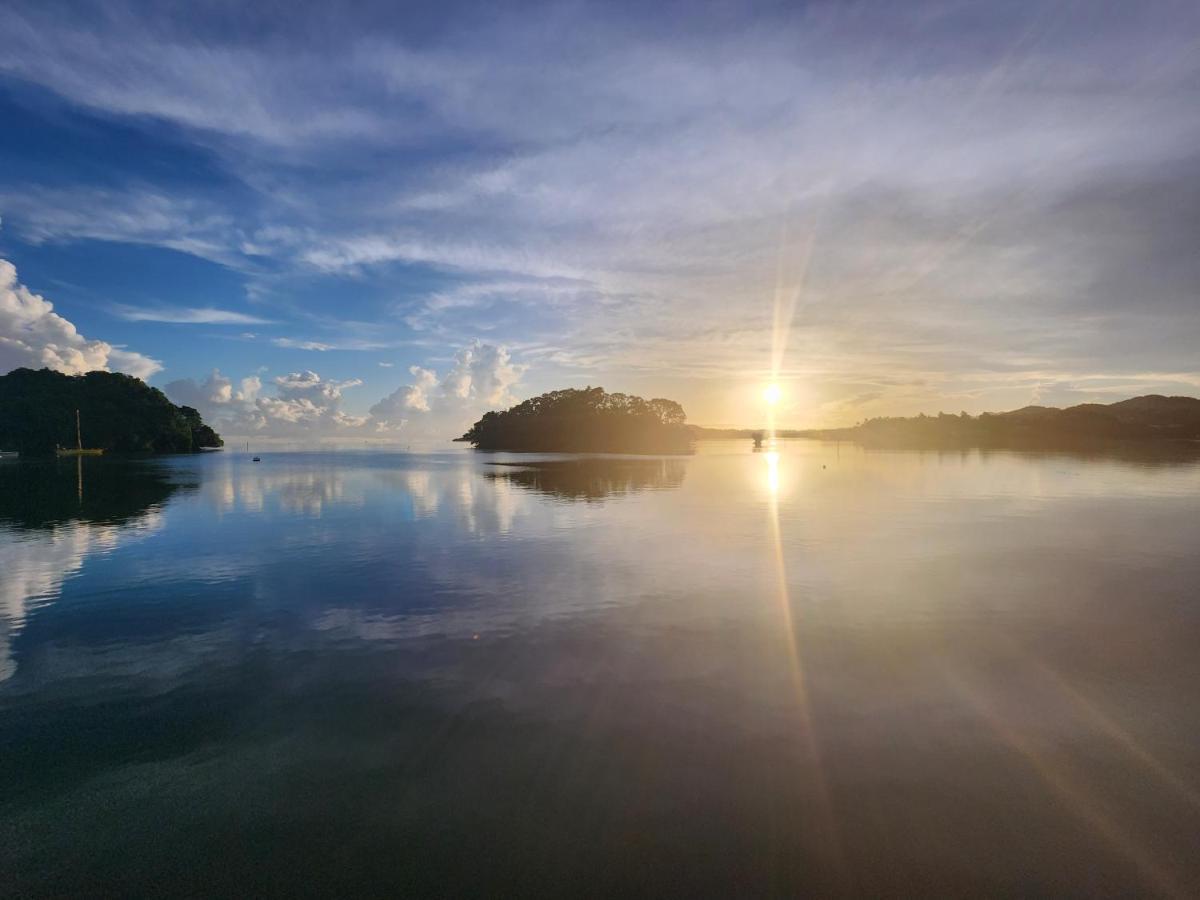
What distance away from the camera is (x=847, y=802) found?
1038 centimetres

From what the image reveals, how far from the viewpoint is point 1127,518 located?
4497 centimetres

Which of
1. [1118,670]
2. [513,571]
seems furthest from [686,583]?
[1118,670]

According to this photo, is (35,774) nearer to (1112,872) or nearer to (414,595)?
(414,595)

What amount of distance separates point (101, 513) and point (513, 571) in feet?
135

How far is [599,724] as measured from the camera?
13188 mm

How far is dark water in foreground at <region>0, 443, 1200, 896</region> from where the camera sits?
898cm

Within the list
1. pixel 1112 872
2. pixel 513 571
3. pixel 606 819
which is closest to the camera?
pixel 1112 872

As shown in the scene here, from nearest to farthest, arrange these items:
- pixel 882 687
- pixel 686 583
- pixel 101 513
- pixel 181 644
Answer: pixel 882 687, pixel 181 644, pixel 686 583, pixel 101 513

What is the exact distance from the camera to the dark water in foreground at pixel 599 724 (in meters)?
8.98

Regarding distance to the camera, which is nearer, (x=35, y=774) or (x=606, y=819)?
(x=606, y=819)

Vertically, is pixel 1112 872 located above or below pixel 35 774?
below

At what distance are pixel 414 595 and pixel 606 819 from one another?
52.3 feet

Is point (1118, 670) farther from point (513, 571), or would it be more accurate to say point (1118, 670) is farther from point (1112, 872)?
point (513, 571)

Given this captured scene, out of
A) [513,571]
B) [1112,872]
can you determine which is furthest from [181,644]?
[1112,872]
